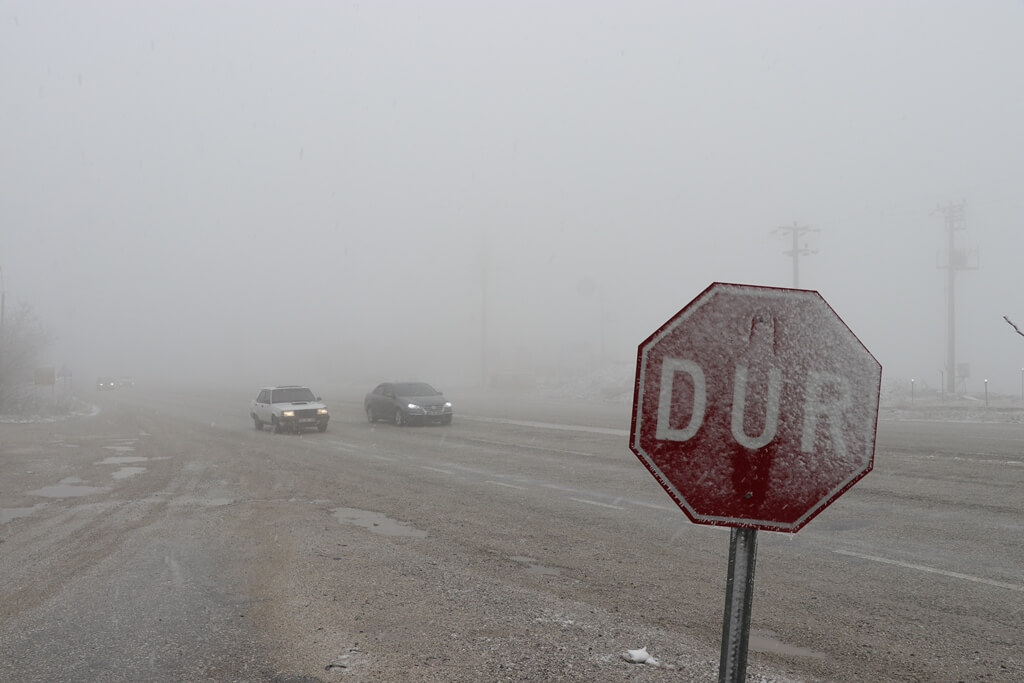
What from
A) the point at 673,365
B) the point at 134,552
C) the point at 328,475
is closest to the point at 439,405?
the point at 328,475

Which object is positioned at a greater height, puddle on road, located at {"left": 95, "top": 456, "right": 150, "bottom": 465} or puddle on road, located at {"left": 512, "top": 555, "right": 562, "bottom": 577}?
puddle on road, located at {"left": 512, "top": 555, "right": 562, "bottom": 577}

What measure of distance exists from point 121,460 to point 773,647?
16.3 m

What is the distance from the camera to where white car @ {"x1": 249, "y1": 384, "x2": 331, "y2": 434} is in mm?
24344

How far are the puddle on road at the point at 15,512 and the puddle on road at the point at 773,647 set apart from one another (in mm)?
9326

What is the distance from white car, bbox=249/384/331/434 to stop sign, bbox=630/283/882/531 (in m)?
23.2

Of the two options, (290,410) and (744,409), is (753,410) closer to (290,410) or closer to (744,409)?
(744,409)

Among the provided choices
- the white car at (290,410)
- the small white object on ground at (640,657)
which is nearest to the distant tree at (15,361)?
the white car at (290,410)

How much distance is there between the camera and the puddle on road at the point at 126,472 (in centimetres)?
1431

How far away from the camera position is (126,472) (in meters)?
14.9

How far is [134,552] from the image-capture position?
7.75 meters

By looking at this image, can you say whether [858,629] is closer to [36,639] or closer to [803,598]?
[803,598]

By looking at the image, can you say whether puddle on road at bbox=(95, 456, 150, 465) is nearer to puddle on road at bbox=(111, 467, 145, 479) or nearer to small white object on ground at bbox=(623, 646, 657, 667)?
puddle on road at bbox=(111, 467, 145, 479)

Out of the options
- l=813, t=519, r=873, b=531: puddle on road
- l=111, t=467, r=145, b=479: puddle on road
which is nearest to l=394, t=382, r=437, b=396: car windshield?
l=111, t=467, r=145, b=479: puddle on road

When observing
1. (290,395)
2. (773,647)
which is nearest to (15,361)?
(290,395)
